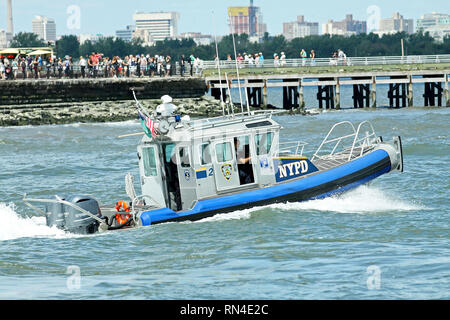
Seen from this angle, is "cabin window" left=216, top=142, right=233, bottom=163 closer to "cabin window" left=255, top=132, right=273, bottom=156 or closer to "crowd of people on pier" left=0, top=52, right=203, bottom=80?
"cabin window" left=255, top=132, right=273, bottom=156

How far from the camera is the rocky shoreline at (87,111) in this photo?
144 ft

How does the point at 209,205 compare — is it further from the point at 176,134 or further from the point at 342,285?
the point at 342,285

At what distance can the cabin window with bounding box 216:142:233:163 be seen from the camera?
52.9 feet

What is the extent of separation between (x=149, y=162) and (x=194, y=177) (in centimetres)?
88

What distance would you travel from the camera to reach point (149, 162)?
1617 centimetres

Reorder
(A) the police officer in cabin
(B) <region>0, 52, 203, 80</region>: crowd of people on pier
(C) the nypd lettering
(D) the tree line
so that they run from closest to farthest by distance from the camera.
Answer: (A) the police officer in cabin
(C) the nypd lettering
(B) <region>0, 52, 203, 80</region>: crowd of people on pier
(D) the tree line

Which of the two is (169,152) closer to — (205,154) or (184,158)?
(184,158)

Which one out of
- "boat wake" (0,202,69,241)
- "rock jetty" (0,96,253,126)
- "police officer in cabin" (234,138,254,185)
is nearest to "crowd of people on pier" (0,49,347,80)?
"rock jetty" (0,96,253,126)

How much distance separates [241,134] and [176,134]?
122cm

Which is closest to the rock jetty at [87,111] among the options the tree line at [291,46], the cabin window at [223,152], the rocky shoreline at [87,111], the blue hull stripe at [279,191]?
the rocky shoreline at [87,111]

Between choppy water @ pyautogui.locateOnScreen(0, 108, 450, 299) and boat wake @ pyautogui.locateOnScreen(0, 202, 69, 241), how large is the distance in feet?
0.09

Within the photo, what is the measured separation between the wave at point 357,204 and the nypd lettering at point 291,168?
558 mm

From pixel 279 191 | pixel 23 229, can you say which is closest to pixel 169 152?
pixel 279 191

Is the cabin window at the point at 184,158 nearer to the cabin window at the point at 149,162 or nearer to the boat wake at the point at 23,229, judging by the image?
the cabin window at the point at 149,162
